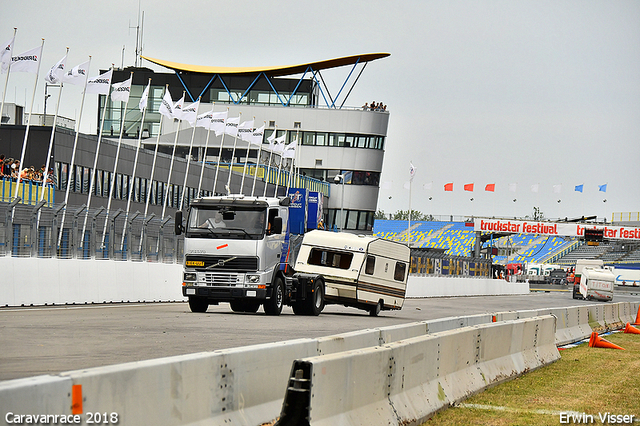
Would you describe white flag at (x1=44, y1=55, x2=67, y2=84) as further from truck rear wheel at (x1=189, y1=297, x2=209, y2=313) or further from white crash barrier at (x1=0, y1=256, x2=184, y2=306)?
truck rear wheel at (x1=189, y1=297, x2=209, y2=313)

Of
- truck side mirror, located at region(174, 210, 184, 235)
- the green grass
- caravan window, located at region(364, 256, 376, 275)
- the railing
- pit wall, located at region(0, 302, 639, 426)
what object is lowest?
the green grass

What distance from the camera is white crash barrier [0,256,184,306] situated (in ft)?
72.7

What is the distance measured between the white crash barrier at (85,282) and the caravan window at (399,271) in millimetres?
7405

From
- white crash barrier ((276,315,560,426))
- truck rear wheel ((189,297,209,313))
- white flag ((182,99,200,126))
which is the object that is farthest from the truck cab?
white flag ((182,99,200,126))

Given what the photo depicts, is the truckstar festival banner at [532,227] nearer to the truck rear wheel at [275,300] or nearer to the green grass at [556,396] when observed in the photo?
the truck rear wheel at [275,300]

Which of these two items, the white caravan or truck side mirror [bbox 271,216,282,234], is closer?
truck side mirror [bbox 271,216,282,234]

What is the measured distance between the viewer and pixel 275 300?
23.2 m

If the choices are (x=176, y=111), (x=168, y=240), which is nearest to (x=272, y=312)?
(x=168, y=240)

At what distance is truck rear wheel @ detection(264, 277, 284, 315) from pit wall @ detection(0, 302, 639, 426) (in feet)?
34.3

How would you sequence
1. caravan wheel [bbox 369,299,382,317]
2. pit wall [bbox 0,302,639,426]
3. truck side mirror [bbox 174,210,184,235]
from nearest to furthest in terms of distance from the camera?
pit wall [bbox 0,302,639,426]
truck side mirror [bbox 174,210,184,235]
caravan wheel [bbox 369,299,382,317]

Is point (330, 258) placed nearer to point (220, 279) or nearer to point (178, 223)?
point (220, 279)

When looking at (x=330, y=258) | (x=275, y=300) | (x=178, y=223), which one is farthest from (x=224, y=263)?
(x=330, y=258)

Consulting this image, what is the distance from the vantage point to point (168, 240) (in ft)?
100

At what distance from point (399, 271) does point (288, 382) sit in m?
22.0
